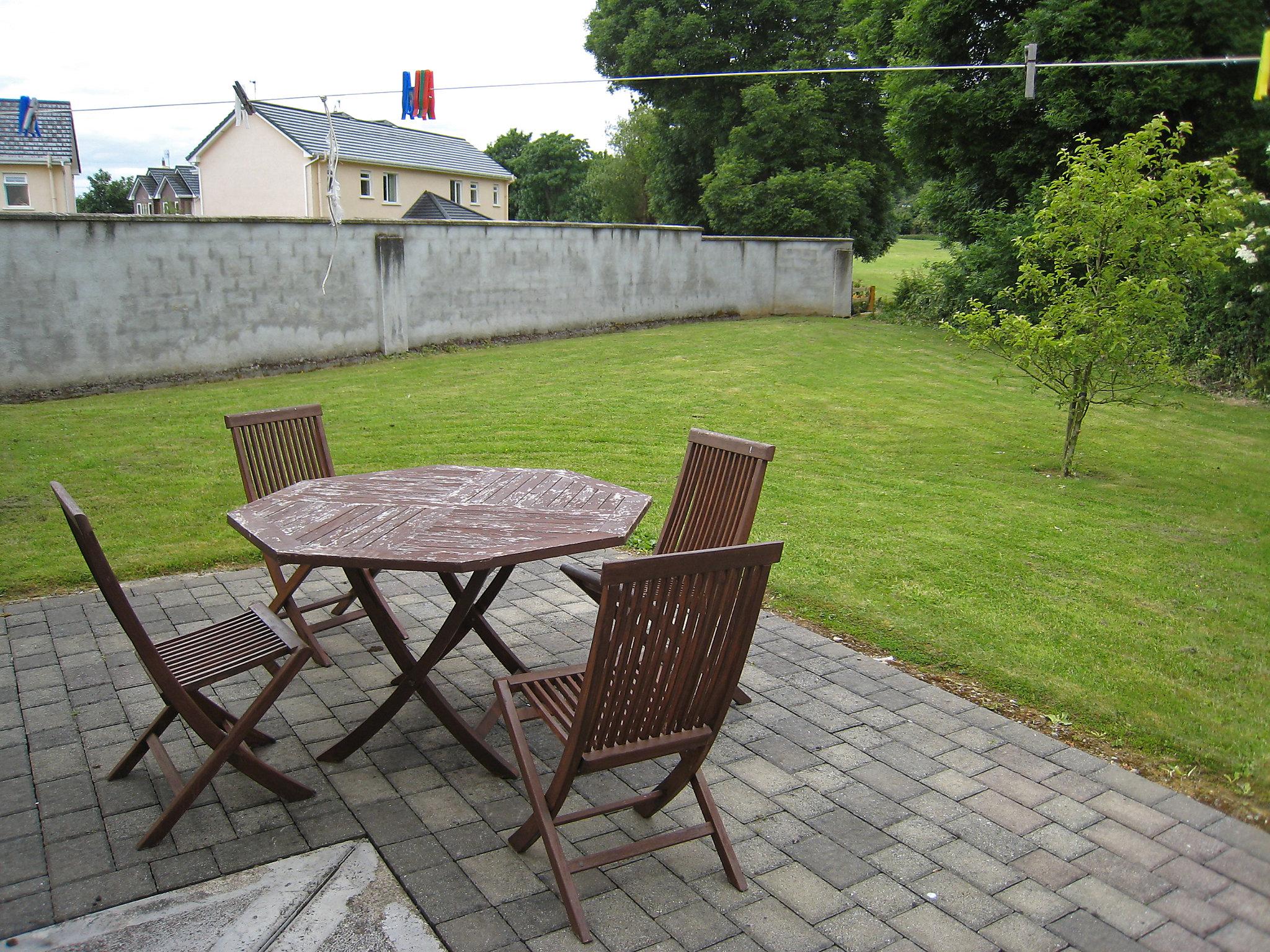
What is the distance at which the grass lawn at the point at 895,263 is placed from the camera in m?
33.5

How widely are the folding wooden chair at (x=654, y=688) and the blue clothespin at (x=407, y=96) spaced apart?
1072 cm

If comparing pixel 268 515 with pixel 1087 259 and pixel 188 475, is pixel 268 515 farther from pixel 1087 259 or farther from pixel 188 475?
pixel 1087 259

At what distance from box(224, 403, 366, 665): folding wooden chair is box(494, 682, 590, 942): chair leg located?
176 cm

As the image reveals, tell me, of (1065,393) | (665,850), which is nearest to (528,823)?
(665,850)

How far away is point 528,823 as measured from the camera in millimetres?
2947

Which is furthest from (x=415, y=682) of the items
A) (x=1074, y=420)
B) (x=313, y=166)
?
(x=313, y=166)

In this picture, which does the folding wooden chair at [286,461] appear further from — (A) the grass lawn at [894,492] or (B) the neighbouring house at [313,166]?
(B) the neighbouring house at [313,166]

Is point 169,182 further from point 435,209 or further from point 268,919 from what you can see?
point 268,919

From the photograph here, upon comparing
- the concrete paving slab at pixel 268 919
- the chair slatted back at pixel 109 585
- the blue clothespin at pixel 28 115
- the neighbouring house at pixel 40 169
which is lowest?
the concrete paving slab at pixel 268 919

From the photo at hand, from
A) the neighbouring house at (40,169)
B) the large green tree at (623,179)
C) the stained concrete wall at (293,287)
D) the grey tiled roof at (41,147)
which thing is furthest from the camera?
the large green tree at (623,179)

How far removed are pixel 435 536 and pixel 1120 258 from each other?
7.06 metres

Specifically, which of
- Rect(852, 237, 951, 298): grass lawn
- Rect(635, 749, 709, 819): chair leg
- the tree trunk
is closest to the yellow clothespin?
Rect(635, 749, 709, 819): chair leg

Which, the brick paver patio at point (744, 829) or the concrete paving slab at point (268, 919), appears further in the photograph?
the brick paver patio at point (744, 829)

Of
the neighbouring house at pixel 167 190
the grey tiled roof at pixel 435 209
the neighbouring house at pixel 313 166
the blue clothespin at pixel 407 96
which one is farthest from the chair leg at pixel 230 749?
the neighbouring house at pixel 167 190
